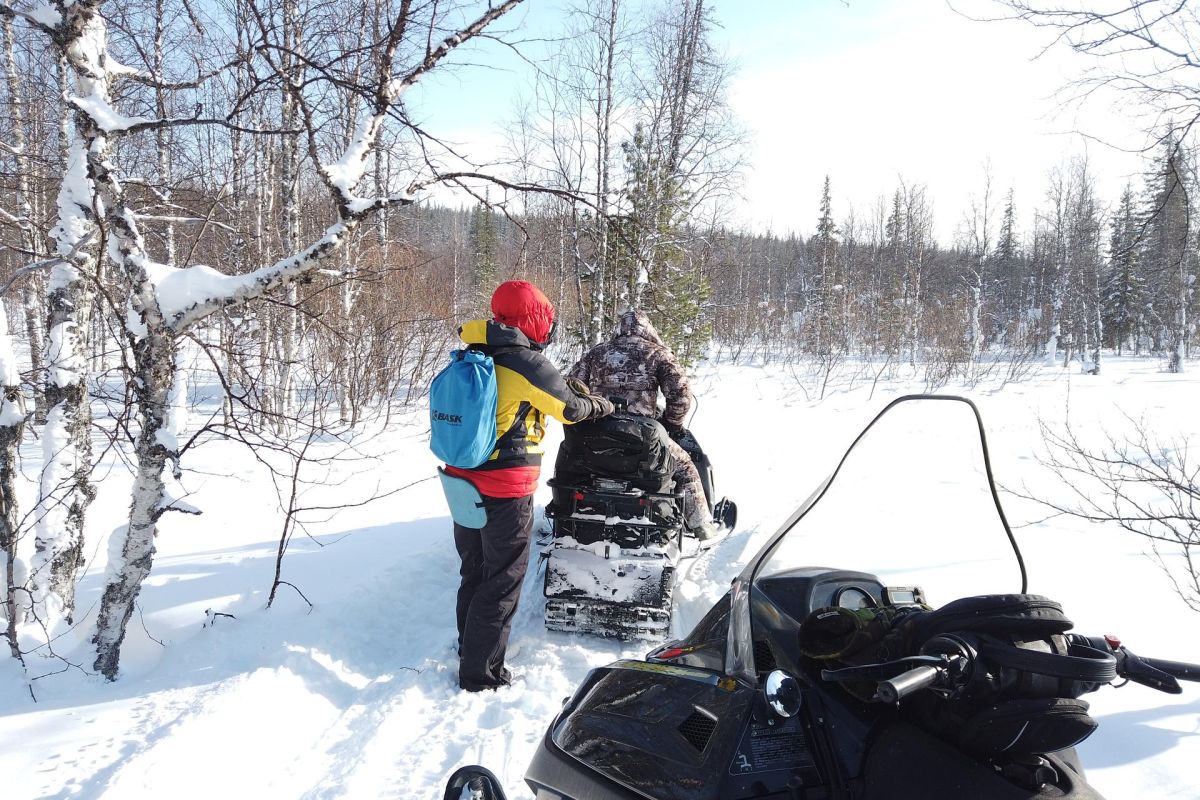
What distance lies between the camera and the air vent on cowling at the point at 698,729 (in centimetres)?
144

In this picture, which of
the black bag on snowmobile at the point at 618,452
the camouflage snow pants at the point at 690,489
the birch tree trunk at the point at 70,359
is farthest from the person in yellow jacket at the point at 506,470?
the birch tree trunk at the point at 70,359

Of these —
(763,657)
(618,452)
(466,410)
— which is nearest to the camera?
(763,657)

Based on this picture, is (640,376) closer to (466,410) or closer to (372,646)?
(466,410)

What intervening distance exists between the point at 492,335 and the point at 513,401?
371mm

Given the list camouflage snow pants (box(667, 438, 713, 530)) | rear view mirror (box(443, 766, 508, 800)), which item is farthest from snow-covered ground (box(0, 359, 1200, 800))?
rear view mirror (box(443, 766, 508, 800))

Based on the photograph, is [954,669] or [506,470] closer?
[954,669]

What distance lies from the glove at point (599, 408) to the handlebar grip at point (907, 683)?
276cm

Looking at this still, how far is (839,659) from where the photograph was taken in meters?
1.47

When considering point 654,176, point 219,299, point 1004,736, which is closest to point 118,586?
point 219,299

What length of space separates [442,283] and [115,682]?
42.1ft

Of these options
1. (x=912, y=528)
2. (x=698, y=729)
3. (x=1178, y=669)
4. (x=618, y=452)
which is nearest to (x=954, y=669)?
(x=698, y=729)

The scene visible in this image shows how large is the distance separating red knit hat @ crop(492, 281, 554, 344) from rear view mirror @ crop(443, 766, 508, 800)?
85.3 inches

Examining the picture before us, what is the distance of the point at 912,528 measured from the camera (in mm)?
5824

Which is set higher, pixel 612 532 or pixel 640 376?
pixel 640 376
